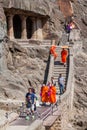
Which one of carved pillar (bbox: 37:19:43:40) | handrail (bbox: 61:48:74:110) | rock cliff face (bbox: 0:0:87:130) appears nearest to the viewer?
handrail (bbox: 61:48:74:110)

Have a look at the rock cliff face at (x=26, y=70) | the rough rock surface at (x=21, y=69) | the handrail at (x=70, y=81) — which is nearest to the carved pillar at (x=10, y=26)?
the rock cliff face at (x=26, y=70)

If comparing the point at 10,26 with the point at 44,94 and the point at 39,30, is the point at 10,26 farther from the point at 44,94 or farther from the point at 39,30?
the point at 44,94

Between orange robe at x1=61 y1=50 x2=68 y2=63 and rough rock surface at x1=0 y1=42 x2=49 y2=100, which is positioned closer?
rough rock surface at x1=0 y1=42 x2=49 y2=100

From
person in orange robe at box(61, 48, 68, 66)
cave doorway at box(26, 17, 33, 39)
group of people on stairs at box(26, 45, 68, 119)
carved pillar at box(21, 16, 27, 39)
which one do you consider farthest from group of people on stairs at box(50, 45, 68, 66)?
cave doorway at box(26, 17, 33, 39)

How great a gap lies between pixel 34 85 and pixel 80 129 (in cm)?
529

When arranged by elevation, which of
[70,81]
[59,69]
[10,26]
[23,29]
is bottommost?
[70,81]

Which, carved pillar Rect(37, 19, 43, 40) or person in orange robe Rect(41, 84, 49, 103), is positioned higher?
carved pillar Rect(37, 19, 43, 40)

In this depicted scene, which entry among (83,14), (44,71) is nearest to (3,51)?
(44,71)

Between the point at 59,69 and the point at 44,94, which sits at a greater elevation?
the point at 59,69

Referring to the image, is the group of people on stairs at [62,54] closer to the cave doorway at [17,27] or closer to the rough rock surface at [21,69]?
the rough rock surface at [21,69]

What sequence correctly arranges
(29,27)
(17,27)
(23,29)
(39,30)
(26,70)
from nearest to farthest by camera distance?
(26,70)
(23,29)
(39,30)
(17,27)
(29,27)

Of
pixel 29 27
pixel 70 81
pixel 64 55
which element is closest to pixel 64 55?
pixel 64 55

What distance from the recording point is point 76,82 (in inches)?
1243

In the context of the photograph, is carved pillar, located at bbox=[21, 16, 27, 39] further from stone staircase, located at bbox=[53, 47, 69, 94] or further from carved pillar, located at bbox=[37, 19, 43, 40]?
stone staircase, located at bbox=[53, 47, 69, 94]
